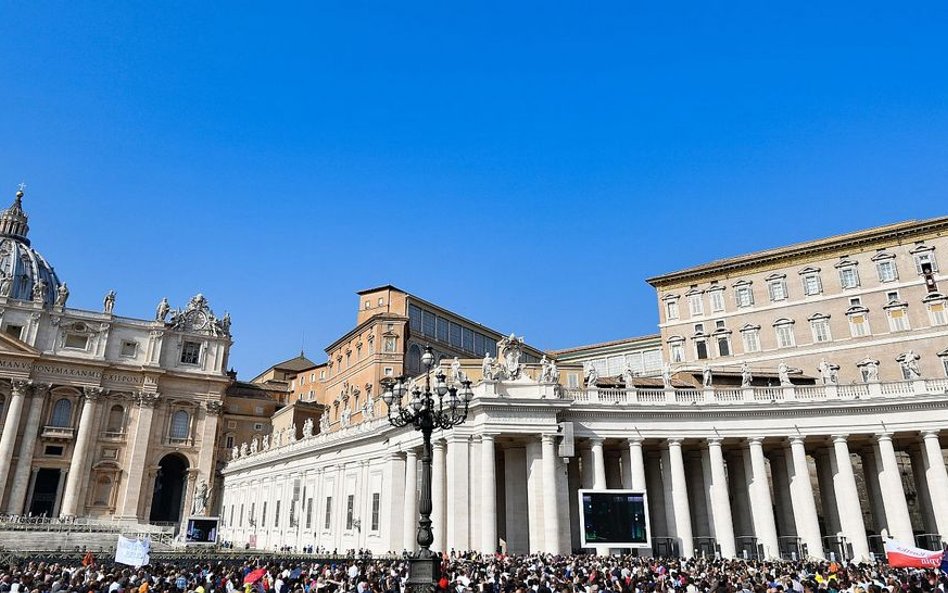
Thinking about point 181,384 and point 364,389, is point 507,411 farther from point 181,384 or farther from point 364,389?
point 181,384

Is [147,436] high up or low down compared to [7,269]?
down

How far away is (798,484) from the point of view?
3588cm

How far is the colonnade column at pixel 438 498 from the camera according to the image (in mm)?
34500

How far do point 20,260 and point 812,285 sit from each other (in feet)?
325

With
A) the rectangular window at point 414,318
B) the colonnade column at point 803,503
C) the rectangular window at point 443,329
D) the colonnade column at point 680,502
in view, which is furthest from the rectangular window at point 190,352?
the colonnade column at point 803,503

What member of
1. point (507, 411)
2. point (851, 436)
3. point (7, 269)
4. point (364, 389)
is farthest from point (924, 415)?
point (7, 269)

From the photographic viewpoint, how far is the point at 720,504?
34.8m

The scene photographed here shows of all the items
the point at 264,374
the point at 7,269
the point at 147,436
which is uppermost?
the point at 7,269

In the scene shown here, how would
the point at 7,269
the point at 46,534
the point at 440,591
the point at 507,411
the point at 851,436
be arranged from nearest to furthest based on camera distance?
the point at 440,591, the point at 507,411, the point at 851,436, the point at 46,534, the point at 7,269

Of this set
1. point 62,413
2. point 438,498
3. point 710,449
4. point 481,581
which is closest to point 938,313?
point 710,449

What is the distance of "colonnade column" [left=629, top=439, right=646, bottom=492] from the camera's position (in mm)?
34625

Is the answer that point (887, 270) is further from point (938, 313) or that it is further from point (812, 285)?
point (812, 285)

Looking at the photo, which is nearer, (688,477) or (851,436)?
(851,436)

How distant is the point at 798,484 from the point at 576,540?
1273cm
